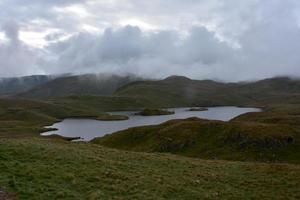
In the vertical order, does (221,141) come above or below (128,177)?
below

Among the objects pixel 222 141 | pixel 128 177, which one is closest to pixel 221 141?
pixel 222 141

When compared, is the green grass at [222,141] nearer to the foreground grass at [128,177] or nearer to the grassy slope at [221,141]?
the grassy slope at [221,141]

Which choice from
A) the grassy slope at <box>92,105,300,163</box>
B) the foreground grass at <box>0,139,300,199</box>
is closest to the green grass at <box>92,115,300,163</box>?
the grassy slope at <box>92,105,300,163</box>

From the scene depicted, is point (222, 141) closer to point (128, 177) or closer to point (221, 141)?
point (221, 141)

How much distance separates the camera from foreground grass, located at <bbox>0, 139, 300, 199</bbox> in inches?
1019

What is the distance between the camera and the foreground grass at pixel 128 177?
1019 inches

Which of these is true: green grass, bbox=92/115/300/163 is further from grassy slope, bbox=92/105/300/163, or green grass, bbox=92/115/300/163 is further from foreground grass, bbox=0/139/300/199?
foreground grass, bbox=0/139/300/199

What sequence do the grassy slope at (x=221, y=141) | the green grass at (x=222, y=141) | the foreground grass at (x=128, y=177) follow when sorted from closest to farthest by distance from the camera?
the foreground grass at (x=128, y=177), the green grass at (x=222, y=141), the grassy slope at (x=221, y=141)

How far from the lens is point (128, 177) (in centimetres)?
3006

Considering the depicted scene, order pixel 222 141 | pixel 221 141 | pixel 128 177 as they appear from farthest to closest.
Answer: pixel 221 141, pixel 222 141, pixel 128 177

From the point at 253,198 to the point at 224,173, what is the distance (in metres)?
7.06

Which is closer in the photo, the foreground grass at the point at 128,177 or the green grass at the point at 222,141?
the foreground grass at the point at 128,177

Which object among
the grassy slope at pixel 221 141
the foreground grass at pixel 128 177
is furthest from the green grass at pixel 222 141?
the foreground grass at pixel 128 177

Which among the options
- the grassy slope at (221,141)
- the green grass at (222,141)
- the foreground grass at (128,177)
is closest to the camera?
the foreground grass at (128,177)
